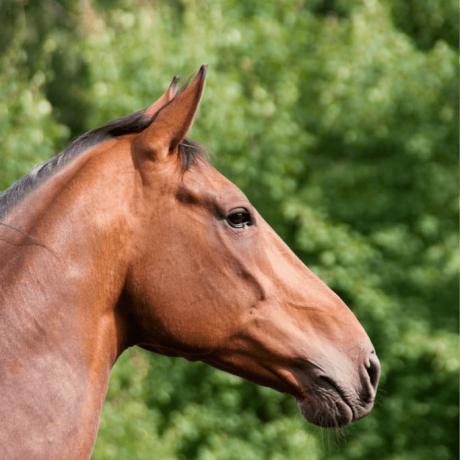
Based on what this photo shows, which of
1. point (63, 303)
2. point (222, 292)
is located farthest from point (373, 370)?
point (63, 303)

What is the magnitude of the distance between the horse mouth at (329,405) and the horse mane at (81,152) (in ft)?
2.70

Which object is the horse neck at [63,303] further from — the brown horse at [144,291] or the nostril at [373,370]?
the nostril at [373,370]

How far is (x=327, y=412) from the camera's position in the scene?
2.11 m

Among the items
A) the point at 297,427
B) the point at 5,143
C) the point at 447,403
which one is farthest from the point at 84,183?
the point at 447,403

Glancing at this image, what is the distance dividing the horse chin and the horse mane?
0.86 m

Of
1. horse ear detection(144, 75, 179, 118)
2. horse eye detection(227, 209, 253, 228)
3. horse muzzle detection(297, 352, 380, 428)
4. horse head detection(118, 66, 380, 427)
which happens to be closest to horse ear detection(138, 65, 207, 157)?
horse head detection(118, 66, 380, 427)

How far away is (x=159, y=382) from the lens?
793 cm

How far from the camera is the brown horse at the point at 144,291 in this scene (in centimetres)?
176

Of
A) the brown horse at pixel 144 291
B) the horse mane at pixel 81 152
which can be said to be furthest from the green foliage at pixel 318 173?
the brown horse at pixel 144 291

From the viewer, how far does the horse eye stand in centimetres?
208

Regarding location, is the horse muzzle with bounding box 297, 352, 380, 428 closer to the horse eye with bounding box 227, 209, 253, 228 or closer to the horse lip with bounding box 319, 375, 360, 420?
the horse lip with bounding box 319, 375, 360, 420

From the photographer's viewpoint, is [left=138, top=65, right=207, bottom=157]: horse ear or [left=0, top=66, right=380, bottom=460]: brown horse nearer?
[left=0, top=66, right=380, bottom=460]: brown horse

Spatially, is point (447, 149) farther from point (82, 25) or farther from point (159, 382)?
point (82, 25)

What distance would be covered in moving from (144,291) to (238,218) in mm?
385
